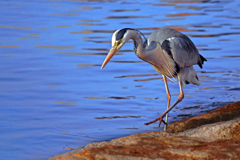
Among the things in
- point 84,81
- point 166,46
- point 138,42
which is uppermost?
point 138,42

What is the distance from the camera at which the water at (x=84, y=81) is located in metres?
6.12

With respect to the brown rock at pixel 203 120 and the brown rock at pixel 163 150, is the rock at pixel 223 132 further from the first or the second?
the brown rock at pixel 203 120

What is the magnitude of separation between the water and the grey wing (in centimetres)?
95

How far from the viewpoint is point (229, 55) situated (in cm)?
1107

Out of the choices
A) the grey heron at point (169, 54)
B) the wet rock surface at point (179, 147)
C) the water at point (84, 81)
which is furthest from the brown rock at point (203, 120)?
the water at point (84, 81)

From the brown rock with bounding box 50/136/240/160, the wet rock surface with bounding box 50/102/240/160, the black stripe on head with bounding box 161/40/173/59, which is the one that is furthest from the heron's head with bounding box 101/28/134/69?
the brown rock with bounding box 50/136/240/160

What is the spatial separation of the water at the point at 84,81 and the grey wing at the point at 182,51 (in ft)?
3.13

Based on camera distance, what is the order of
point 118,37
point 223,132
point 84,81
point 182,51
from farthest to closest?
point 84,81 → point 182,51 → point 118,37 → point 223,132

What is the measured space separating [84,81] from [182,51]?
115 inches

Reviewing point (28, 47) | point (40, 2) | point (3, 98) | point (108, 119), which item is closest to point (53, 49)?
point (28, 47)

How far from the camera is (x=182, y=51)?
631cm

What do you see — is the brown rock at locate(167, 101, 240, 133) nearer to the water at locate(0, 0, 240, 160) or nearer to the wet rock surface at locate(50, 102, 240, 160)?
the wet rock surface at locate(50, 102, 240, 160)

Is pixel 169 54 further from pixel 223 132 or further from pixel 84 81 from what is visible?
pixel 84 81

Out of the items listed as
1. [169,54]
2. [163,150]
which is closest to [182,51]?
[169,54]
